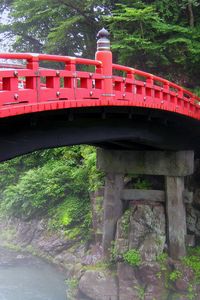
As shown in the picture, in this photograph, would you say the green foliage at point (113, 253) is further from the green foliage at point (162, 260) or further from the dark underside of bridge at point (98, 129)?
the dark underside of bridge at point (98, 129)

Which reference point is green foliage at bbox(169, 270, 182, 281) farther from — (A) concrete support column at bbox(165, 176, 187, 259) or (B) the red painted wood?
(B) the red painted wood

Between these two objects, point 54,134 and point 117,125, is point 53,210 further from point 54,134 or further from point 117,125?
point 54,134

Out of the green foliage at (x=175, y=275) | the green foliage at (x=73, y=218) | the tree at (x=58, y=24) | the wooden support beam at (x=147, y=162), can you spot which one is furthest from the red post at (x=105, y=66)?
the tree at (x=58, y=24)

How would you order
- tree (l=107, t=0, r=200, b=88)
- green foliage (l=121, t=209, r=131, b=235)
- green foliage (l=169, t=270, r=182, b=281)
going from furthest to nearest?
tree (l=107, t=0, r=200, b=88) < green foliage (l=121, t=209, r=131, b=235) < green foliage (l=169, t=270, r=182, b=281)

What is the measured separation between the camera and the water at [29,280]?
52.0 feet

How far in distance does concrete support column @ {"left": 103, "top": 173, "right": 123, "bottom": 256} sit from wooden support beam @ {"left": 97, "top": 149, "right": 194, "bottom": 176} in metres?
0.46

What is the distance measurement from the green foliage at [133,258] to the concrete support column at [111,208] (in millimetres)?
1272

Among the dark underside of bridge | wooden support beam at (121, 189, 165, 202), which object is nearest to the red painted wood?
the dark underside of bridge

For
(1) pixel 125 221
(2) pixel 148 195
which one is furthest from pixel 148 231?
(2) pixel 148 195

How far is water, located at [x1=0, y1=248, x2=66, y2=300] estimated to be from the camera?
623 inches

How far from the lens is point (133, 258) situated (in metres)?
14.5

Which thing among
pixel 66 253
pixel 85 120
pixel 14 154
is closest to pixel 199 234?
pixel 66 253

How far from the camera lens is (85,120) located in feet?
32.1

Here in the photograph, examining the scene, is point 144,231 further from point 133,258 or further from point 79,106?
point 79,106
